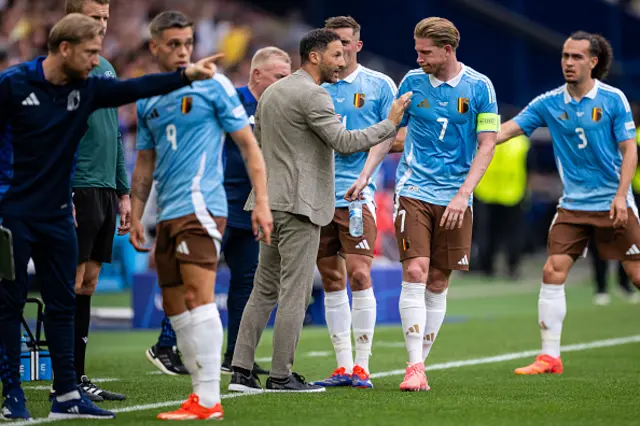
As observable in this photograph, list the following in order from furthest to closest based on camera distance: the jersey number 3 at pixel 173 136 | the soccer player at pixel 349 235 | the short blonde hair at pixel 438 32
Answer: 1. the soccer player at pixel 349 235
2. the short blonde hair at pixel 438 32
3. the jersey number 3 at pixel 173 136

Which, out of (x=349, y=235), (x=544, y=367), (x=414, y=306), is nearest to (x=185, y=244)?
(x=349, y=235)

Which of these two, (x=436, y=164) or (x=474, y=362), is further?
(x=474, y=362)

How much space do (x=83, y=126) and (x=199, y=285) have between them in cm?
106

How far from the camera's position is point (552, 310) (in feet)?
31.5

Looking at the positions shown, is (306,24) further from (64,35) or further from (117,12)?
(64,35)

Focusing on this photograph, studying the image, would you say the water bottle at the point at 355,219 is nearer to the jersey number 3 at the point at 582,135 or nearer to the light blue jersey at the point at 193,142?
the light blue jersey at the point at 193,142

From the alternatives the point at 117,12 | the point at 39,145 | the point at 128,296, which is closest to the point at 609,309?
the point at 128,296

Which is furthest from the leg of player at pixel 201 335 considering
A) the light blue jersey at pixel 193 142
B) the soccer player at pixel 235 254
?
the soccer player at pixel 235 254

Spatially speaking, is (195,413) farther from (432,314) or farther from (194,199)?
(432,314)

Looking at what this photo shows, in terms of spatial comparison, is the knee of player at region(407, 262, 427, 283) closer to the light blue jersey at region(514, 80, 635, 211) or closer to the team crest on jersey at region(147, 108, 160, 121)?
the light blue jersey at region(514, 80, 635, 211)

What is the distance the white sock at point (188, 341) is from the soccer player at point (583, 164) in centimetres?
353

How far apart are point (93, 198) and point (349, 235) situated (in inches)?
70.8

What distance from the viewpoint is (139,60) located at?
18.6m

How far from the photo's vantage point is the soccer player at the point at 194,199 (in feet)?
21.3
